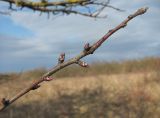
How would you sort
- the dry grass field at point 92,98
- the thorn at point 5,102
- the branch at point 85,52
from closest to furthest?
the branch at point 85,52 < the thorn at point 5,102 < the dry grass field at point 92,98

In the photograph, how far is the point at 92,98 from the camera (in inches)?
491

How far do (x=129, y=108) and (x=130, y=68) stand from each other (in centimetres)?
512

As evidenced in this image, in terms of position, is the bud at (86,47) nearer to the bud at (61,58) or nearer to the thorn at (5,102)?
the bud at (61,58)

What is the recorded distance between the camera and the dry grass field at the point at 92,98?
37.5 ft

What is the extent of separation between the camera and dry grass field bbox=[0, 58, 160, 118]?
1143cm

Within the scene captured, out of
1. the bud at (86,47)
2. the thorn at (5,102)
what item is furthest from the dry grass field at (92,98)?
the bud at (86,47)

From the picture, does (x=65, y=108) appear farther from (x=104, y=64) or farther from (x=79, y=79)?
(x=104, y=64)

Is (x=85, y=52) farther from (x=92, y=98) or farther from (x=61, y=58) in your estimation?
(x=92, y=98)

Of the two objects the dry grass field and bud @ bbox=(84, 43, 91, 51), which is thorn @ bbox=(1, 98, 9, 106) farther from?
the dry grass field

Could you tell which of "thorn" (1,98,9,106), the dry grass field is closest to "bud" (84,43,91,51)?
"thorn" (1,98,9,106)

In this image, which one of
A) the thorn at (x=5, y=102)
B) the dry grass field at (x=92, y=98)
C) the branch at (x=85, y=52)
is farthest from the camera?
the dry grass field at (x=92, y=98)

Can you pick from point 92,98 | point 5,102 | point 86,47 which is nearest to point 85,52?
point 86,47

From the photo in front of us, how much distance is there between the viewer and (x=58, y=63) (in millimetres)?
1323

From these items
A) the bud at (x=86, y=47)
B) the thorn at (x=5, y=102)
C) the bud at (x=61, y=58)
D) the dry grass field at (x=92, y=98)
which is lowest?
the dry grass field at (x=92, y=98)
